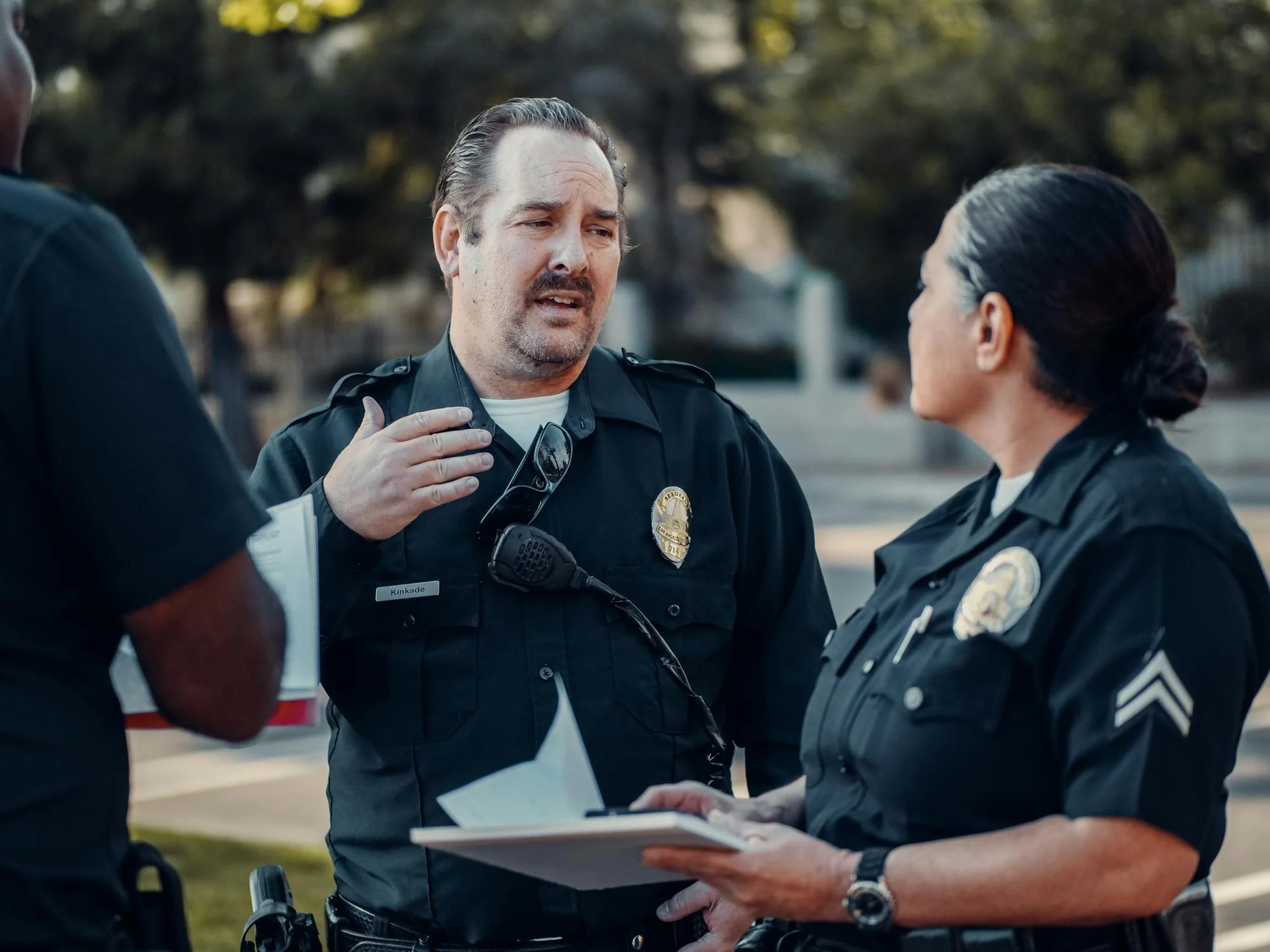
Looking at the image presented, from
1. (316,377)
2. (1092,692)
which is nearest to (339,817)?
(1092,692)

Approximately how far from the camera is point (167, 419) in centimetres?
178

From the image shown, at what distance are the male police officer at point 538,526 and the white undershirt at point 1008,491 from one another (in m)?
0.75

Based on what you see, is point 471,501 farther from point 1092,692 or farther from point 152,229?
point 152,229

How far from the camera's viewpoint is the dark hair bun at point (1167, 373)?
7.05ft

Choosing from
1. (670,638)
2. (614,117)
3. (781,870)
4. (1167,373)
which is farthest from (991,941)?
(614,117)

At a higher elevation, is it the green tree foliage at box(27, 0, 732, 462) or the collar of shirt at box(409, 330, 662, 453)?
the collar of shirt at box(409, 330, 662, 453)

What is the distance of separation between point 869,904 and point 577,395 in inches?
48.1

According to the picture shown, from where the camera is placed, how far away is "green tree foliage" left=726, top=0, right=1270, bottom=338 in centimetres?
1875

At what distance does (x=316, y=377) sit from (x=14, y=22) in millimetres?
27641

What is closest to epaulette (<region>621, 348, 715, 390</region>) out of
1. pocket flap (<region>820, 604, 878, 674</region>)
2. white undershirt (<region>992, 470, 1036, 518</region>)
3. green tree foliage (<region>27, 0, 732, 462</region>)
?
pocket flap (<region>820, 604, 878, 674</region>)

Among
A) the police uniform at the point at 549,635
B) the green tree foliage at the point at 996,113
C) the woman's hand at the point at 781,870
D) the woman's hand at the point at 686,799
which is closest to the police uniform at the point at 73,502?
the woman's hand at the point at 781,870

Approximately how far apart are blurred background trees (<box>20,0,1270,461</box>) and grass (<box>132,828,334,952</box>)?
13601 mm

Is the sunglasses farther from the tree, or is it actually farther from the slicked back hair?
the tree

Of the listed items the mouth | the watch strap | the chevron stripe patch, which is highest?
the mouth
